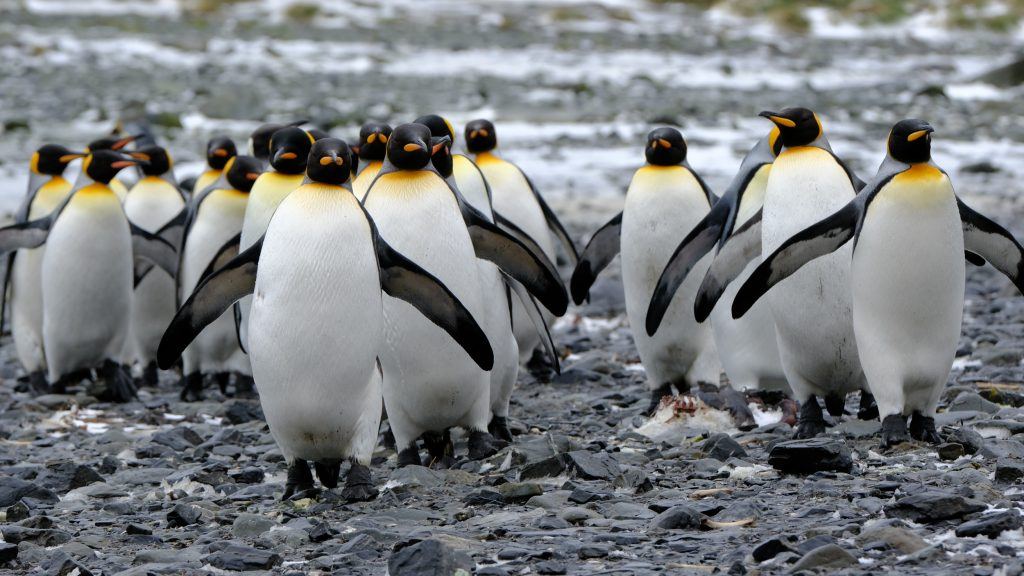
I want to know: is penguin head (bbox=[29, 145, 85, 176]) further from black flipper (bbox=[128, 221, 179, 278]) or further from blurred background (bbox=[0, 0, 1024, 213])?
blurred background (bbox=[0, 0, 1024, 213])

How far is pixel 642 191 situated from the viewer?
5.97m

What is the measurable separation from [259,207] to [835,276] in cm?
247

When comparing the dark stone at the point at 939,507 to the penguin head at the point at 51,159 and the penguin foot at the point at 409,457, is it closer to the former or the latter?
the penguin foot at the point at 409,457

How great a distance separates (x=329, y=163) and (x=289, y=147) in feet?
2.79

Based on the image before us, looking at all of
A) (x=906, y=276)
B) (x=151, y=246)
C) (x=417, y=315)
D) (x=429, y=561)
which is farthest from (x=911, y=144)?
(x=151, y=246)

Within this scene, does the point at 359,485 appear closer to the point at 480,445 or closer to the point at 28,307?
the point at 480,445

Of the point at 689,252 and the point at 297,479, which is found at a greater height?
the point at 689,252

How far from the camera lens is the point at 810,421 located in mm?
5066

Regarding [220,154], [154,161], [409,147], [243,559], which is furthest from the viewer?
[154,161]

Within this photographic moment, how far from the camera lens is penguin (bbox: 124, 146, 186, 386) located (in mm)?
7645

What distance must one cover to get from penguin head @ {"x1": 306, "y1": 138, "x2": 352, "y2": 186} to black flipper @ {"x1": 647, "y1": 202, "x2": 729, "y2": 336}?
5.37 feet

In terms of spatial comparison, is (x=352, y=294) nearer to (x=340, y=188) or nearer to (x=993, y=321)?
(x=340, y=188)

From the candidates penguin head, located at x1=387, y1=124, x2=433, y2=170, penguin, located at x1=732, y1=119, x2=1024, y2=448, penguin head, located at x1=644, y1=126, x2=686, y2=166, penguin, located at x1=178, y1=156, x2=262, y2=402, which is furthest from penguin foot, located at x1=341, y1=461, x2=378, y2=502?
penguin, located at x1=178, y1=156, x2=262, y2=402

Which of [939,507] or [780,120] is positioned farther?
[780,120]
